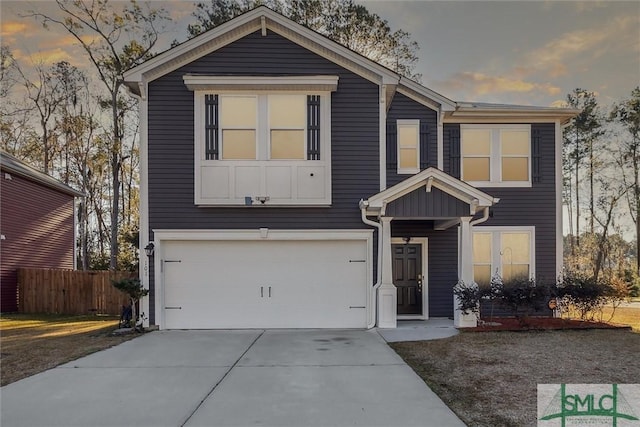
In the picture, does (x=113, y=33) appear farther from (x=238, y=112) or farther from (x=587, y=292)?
(x=587, y=292)

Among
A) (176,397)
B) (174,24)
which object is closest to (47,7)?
(174,24)

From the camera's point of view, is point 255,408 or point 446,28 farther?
point 446,28

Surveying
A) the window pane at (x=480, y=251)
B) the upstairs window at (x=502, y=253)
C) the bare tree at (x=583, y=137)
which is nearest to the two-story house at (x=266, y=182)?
the window pane at (x=480, y=251)

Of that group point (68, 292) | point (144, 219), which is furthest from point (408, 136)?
point (68, 292)

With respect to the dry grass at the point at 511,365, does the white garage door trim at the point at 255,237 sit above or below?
above

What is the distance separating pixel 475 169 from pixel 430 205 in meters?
2.72

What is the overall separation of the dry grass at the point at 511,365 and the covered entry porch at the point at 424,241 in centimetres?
180

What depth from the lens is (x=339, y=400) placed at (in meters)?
5.21

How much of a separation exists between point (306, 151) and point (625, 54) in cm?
1469

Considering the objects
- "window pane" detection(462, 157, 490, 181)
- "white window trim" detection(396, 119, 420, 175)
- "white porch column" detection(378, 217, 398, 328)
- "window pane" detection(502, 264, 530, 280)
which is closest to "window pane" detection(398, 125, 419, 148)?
"white window trim" detection(396, 119, 420, 175)

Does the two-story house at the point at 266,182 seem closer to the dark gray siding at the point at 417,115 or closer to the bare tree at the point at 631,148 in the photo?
the dark gray siding at the point at 417,115

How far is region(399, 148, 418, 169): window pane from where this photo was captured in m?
11.5

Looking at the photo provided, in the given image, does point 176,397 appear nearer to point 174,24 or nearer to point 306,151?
point 306,151

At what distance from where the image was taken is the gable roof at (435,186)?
32.1 ft
